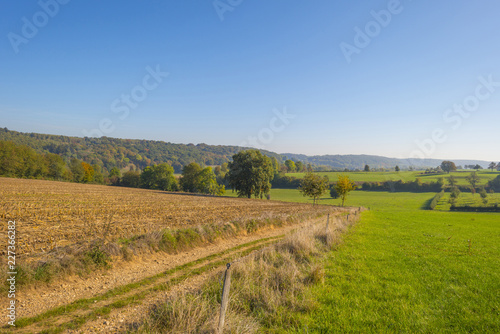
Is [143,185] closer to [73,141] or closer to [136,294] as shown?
[136,294]

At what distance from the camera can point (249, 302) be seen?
6070 millimetres

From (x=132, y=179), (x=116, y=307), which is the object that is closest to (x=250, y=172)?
(x=116, y=307)

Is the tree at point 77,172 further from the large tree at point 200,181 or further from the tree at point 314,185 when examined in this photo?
the tree at point 314,185

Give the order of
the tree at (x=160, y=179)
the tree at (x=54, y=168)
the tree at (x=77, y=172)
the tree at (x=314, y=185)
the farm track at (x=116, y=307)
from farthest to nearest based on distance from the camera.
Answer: the tree at (x=77, y=172) → the tree at (x=160, y=179) → the tree at (x=54, y=168) → the tree at (x=314, y=185) → the farm track at (x=116, y=307)

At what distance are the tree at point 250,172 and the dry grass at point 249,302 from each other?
3634 centimetres

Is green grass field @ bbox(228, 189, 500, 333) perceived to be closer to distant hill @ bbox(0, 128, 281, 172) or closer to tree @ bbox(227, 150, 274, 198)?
tree @ bbox(227, 150, 274, 198)

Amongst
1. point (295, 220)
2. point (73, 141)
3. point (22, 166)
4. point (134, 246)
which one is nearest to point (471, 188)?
point (295, 220)

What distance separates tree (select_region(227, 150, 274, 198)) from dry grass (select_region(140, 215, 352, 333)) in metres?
36.3

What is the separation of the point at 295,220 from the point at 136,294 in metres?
17.4

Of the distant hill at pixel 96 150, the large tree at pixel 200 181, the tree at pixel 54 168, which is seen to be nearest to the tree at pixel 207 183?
the large tree at pixel 200 181

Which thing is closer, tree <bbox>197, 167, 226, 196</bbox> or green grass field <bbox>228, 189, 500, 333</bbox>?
green grass field <bbox>228, 189, 500, 333</bbox>

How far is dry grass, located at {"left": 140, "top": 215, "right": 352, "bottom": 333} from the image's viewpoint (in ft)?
15.7

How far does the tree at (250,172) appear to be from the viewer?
45.8m

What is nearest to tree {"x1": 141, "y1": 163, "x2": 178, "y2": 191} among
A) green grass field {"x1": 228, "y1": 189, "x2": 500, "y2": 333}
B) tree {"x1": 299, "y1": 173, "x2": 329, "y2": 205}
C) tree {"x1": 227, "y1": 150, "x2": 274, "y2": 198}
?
tree {"x1": 227, "y1": 150, "x2": 274, "y2": 198}
